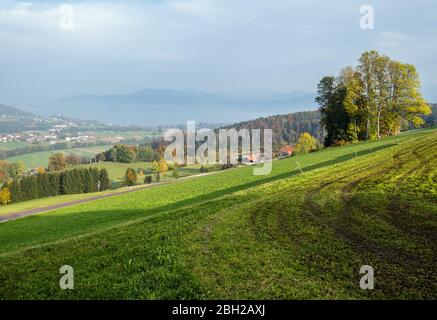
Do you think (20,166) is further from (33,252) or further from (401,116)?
(33,252)

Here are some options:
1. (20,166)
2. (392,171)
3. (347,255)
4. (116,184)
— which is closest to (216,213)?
(347,255)

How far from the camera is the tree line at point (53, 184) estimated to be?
392 ft

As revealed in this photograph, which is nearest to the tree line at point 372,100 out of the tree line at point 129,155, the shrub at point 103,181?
the shrub at point 103,181

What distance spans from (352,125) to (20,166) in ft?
565

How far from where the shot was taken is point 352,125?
8406cm

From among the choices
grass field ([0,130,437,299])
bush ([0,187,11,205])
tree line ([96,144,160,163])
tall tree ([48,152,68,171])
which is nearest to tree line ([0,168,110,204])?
bush ([0,187,11,205])

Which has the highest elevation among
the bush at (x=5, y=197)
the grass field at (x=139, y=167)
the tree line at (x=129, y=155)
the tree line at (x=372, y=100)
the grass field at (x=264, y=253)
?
the tree line at (x=372, y=100)

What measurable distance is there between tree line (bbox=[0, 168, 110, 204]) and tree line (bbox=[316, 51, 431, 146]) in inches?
3245

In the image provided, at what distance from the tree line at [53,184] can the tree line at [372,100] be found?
82432 mm

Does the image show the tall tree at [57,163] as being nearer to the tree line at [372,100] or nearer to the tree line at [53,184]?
the tree line at [53,184]

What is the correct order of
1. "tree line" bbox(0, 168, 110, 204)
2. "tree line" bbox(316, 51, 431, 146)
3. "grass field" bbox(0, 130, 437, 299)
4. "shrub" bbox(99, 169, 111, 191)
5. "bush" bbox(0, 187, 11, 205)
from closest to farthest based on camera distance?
"grass field" bbox(0, 130, 437, 299), "tree line" bbox(316, 51, 431, 146), "bush" bbox(0, 187, 11, 205), "tree line" bbox(0, 168, 110, 204), "shrub" bbox(99, 169, 111, 191)

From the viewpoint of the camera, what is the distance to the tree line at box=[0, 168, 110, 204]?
392 feet

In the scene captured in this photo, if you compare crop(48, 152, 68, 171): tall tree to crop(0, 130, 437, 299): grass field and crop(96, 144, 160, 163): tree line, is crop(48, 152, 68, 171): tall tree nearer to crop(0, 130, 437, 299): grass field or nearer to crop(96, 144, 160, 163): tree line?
crop(96, 144, 160, 163): tree line

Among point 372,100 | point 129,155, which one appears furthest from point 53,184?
point 372,100
